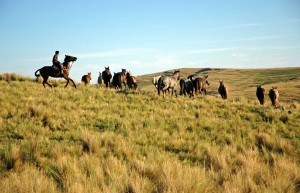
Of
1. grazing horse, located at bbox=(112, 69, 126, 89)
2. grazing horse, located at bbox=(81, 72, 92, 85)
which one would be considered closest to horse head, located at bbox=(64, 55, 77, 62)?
grazing horse, located at bbox=(112, 69, 126, 89)

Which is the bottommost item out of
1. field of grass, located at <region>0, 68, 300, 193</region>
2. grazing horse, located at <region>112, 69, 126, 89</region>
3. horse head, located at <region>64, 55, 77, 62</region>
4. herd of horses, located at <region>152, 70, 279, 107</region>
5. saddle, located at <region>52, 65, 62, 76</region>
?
field of grass, located at <region>0, 68, 300, 193</region>

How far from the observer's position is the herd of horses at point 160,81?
819 inches

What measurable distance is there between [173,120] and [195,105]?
5.73 m

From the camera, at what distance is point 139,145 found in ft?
32.4

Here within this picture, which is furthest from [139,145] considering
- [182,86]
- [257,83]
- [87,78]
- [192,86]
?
[257,83]

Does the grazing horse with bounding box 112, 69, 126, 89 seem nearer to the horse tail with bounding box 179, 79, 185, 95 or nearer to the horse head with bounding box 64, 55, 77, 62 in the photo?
the horse tail with bounding box 179, 79, 185, 95

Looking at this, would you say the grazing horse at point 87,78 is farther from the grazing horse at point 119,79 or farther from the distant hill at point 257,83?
the distant hill at point 257,83

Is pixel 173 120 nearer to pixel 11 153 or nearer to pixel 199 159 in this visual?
pixel 199 159

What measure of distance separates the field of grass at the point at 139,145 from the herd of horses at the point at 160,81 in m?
1.94

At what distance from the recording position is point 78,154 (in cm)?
804

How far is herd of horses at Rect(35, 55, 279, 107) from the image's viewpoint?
20.8 m

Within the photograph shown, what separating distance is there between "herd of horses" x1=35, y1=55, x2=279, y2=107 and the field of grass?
6.36ft

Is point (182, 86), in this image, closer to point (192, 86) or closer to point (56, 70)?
point (192, 86)

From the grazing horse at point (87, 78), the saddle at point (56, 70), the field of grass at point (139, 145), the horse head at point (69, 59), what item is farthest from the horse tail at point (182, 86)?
the saddle at point (56, 70)
